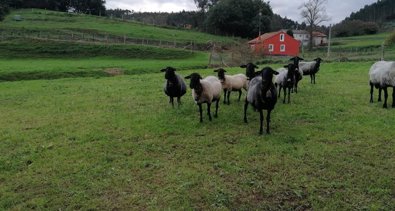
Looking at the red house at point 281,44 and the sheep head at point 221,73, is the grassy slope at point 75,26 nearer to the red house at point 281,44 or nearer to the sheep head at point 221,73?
the red house at point 281,44

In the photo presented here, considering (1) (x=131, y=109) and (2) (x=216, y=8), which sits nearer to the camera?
(1) (x=131, y=109)

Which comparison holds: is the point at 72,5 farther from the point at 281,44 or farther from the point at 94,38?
the point at 281,44

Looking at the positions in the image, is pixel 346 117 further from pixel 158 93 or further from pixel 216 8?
pixel 216 8

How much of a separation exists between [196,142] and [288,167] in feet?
Result: 10.1

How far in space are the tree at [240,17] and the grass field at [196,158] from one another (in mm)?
80210

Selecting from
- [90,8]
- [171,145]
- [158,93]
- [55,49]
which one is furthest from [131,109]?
[90,8]

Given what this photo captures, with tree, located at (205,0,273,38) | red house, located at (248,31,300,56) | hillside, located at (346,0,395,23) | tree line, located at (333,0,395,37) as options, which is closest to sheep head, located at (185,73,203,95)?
red house, located at (248,31,300,56)

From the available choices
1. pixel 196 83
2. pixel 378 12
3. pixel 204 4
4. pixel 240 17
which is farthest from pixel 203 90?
pixel 378 12

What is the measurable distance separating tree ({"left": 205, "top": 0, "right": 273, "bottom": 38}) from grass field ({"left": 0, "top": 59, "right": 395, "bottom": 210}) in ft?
263

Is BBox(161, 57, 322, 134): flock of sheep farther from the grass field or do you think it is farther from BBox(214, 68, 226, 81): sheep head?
the grass field

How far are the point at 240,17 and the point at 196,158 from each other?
289ft

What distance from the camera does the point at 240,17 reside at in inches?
3723

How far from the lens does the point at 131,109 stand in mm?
16562

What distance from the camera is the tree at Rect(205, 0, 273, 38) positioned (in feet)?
310
